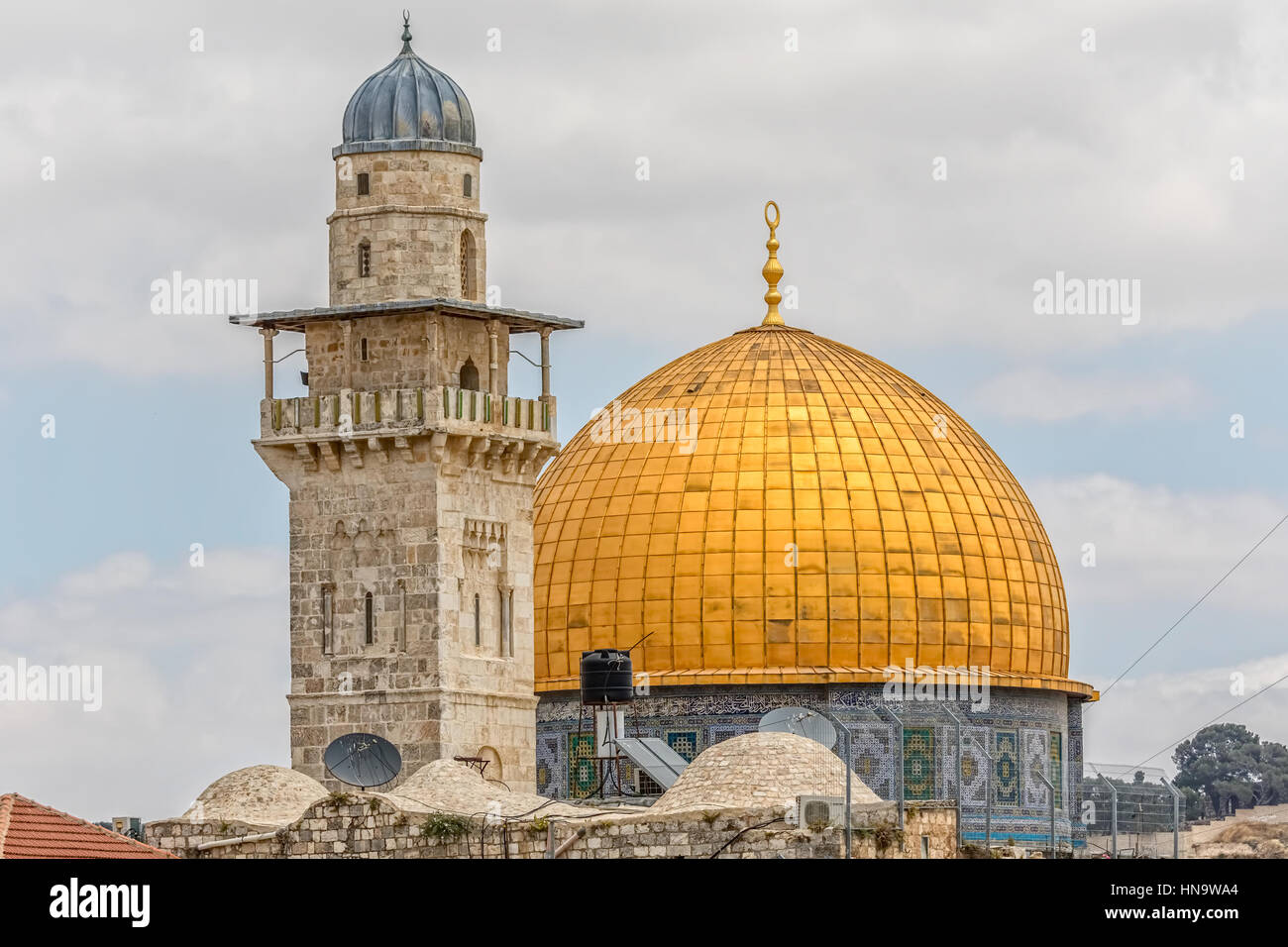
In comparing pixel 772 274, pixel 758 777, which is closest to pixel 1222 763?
pixel 772 274

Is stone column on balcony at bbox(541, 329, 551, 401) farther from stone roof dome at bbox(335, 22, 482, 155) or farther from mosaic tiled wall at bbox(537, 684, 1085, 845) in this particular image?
mosaic tiled wall at bbox(537, 684, 1085, 845)

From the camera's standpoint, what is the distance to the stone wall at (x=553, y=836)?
4225 cm

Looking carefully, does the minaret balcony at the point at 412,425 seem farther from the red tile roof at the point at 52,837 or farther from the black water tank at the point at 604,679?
the red tile roof at the point at 52,837

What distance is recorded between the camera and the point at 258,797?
47031mm

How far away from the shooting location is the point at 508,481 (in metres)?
52.9

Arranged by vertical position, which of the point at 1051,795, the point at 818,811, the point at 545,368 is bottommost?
the point at 818,811

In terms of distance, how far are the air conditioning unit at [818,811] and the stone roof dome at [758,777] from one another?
1.21 ft

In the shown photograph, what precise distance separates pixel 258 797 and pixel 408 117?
1062cm

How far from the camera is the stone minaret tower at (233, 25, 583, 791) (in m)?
51.5

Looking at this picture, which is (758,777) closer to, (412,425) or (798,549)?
(412,425)
